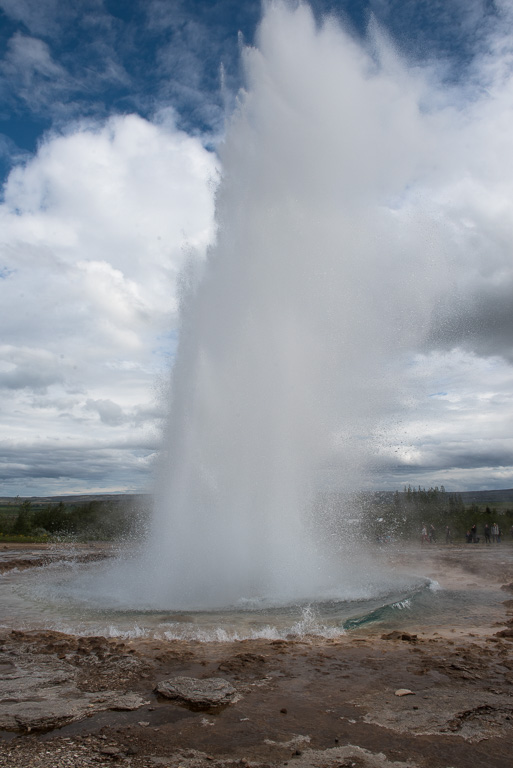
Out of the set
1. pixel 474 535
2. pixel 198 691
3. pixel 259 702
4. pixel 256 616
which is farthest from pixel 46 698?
pixel 474 535

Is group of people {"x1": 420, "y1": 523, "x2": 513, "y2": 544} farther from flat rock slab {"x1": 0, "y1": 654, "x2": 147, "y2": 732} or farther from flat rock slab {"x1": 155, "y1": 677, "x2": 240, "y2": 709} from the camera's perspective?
flat rock slab {"x1": 0, "y1": 654, "x2": 147, "y2": 732}

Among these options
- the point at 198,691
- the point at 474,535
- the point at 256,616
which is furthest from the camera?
the point at 474,535

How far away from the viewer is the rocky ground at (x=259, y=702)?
3.79 metres

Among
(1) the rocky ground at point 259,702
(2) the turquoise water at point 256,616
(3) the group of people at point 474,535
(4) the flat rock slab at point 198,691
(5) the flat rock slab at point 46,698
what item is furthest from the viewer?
(3) the group of people at point 474,535

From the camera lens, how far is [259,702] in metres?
4.86

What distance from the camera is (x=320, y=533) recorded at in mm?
15375

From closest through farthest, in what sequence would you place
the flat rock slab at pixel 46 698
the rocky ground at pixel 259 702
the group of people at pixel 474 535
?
the rocky ground at pixel 259 702 < the flat rock slab at pixel 46 698 < the group of people at pixel 474 535

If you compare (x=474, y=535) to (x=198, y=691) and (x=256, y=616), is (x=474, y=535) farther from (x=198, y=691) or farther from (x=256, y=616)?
(x=198, y=691)

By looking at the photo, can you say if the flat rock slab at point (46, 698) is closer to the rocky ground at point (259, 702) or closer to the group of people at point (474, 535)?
the rocky ground at point (259, 702)

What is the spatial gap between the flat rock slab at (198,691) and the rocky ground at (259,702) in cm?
2

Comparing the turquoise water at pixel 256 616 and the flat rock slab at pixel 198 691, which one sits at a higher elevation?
the flat rock slab at pixel 198 691

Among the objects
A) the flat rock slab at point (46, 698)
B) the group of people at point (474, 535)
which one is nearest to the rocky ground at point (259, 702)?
the flat rock slab at point (46, 698)

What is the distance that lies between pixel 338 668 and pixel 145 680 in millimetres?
2337

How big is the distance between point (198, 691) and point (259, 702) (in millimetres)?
658
